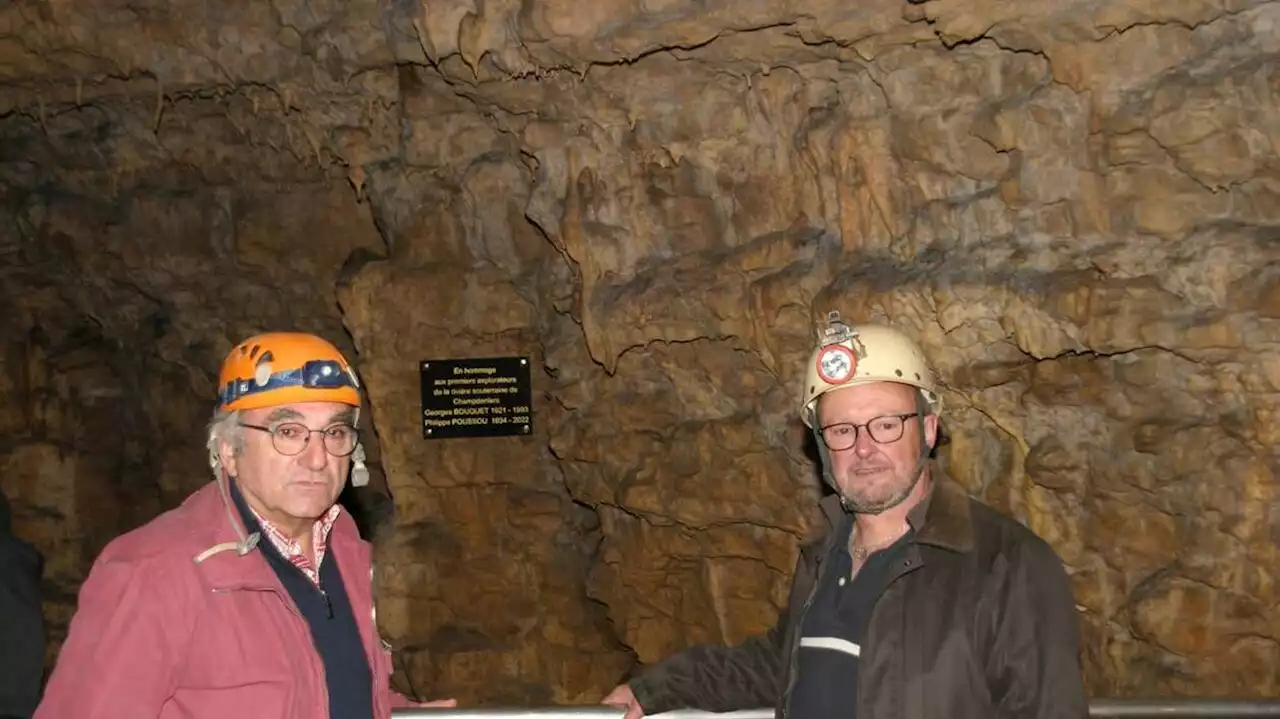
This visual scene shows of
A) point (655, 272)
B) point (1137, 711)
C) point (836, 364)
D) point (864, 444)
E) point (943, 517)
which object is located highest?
point (655, 272)

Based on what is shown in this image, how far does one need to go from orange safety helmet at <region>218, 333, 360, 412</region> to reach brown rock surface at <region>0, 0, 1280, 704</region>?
3227 mm

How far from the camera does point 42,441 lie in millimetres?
9641

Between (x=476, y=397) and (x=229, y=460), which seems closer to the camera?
(x=229, y=460)

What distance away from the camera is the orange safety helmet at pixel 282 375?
7.41 ft

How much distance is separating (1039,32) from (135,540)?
3.83 metres

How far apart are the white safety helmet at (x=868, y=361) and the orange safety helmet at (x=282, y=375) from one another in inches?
40.2

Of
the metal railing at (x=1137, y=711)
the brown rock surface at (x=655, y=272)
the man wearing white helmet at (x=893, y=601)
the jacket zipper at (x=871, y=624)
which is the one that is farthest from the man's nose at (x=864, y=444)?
the brown rock surface at (x=655, y=272)

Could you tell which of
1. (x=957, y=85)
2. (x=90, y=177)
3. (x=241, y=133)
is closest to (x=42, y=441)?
(x=90, y=177)

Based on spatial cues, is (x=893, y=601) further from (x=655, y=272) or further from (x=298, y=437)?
(x=655, y=272)

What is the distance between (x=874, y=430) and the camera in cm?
252

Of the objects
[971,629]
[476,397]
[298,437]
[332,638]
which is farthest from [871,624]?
[476,397]

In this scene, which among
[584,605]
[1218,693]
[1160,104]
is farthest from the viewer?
[584,605]

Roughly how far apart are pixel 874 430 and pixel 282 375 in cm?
121

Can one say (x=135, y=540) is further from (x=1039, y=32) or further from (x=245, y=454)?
(x=1039, y=32)
